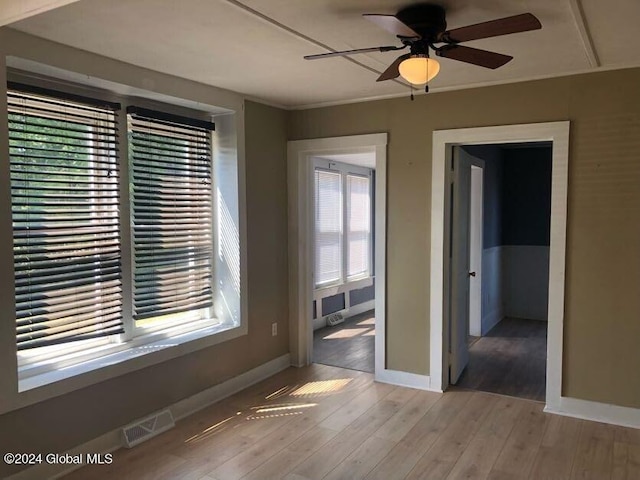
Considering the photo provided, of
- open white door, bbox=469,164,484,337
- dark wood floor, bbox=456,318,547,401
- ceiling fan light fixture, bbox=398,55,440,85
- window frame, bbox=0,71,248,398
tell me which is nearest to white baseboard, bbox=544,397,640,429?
dark wood floor, bbox=456,318,547,401

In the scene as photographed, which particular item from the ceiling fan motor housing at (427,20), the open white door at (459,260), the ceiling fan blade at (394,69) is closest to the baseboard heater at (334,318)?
the open white door at (459,260)

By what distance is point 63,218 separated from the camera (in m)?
2.97

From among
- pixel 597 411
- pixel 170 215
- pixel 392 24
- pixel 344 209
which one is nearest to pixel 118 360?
pixel 170 215

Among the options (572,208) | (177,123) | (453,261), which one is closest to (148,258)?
(177,123)

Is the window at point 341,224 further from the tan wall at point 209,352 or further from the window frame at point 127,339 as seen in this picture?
the window frame at point 127,339

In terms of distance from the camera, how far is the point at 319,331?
6.16 metres

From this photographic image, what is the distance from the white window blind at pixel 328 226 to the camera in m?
6.29

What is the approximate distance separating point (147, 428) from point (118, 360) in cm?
51

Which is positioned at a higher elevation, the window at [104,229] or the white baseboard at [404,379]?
the window at [104,229]

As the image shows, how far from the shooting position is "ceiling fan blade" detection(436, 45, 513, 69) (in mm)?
2243

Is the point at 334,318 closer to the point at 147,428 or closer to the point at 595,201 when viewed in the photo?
the point at 147,428

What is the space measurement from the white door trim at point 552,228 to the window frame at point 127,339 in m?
1.55

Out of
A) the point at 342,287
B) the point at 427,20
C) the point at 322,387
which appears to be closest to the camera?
the point at 427,20

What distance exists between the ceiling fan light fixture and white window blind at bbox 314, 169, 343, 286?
3878 mm
